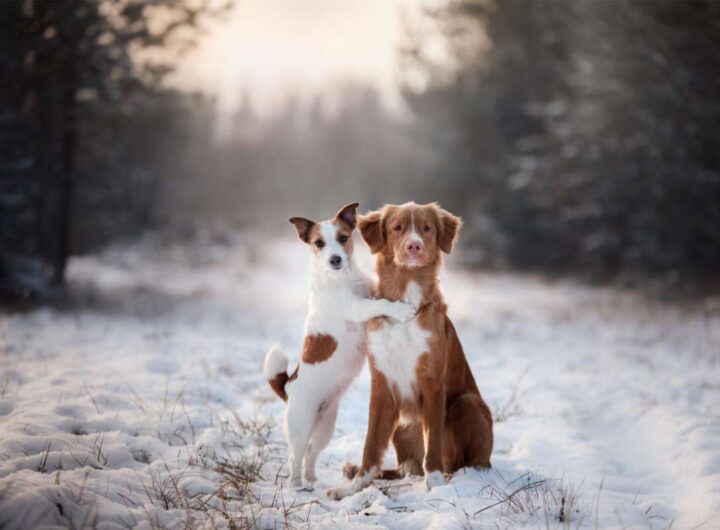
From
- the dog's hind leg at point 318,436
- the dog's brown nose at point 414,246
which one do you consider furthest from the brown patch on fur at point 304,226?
the dog's hind leg at point 318,436

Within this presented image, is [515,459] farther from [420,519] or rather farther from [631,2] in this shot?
[631,2]

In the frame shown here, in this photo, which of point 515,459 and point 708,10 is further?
point 708,10

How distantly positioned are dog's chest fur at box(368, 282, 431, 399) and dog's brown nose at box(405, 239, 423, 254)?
0.27 m

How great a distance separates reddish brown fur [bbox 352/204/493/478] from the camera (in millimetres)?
3824

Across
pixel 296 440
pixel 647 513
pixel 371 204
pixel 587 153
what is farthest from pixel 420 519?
pixel 371 204

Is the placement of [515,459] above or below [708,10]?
below

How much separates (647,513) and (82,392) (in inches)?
187

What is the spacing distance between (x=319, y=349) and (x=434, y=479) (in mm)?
1201

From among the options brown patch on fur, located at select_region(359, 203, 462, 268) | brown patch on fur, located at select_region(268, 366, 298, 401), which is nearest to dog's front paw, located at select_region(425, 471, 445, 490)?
brown patch on fur, located at select_region(268, 366, 298, 401)

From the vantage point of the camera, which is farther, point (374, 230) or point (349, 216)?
point (349, 216)

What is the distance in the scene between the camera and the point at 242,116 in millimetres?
63281

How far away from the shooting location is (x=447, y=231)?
4145mm

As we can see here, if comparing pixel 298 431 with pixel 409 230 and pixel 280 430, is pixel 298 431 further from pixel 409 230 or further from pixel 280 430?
pixel 409 230

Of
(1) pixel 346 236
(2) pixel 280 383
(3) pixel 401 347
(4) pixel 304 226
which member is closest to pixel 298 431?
(2) pixel 280 383
